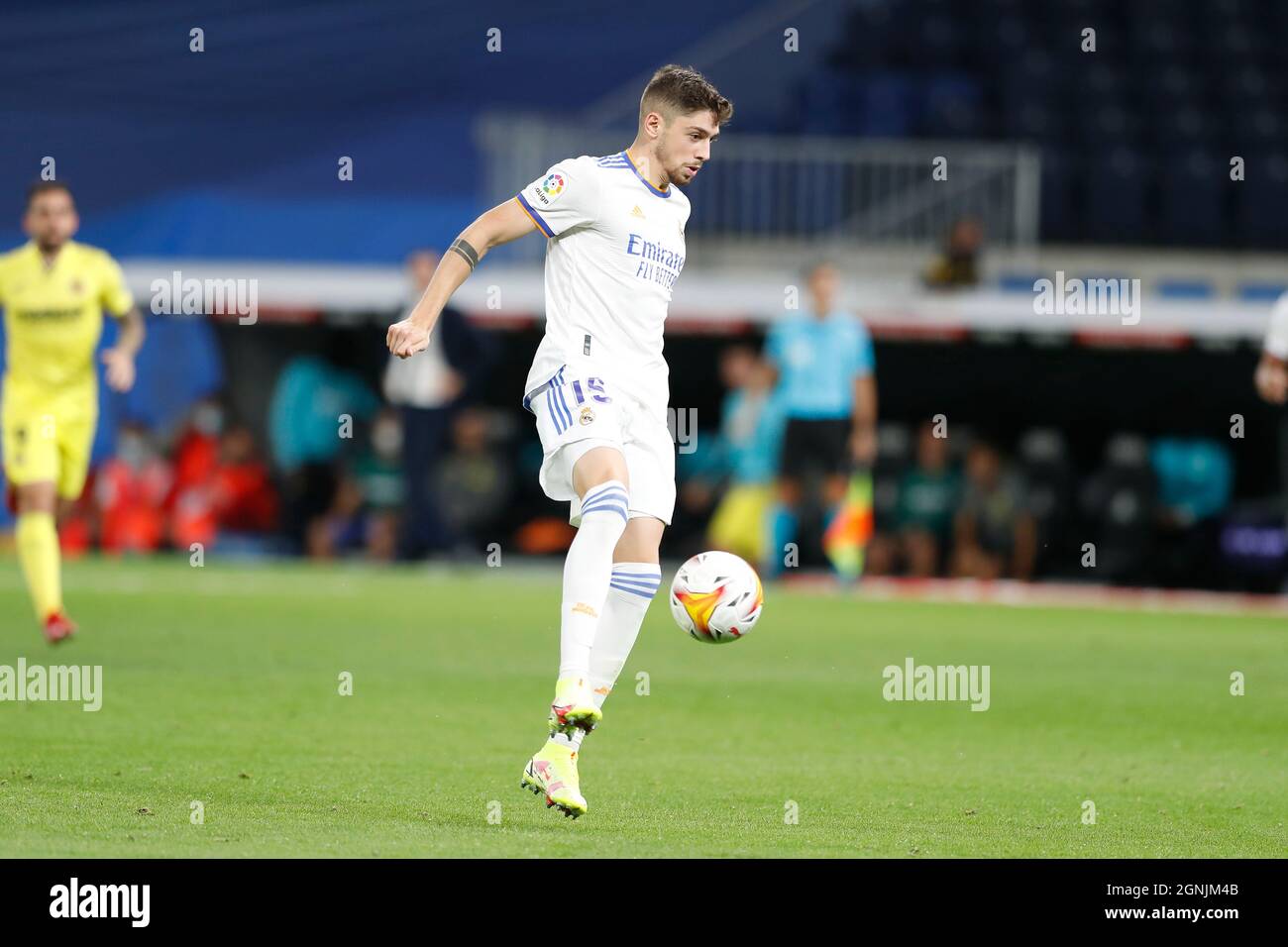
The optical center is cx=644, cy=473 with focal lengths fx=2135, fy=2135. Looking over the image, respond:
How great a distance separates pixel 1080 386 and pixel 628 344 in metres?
14.5

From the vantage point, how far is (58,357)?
11.4 metres

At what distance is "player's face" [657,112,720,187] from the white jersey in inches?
5.7

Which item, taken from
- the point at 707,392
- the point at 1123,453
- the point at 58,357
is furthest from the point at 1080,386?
the point at 58,357

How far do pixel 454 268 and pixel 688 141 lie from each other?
93 centimetres

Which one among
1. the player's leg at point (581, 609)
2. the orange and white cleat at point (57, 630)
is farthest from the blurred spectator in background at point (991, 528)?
the player's leg at point (581, 609)

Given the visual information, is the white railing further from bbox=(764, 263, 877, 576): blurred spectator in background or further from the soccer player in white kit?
the soccer player in white kit

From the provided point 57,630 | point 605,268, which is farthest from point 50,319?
point 605,268

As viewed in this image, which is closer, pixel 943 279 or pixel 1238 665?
pixel 1238 665

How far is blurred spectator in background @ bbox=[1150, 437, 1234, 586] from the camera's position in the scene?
19.1 m

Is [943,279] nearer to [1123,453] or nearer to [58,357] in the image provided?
[1123,453]

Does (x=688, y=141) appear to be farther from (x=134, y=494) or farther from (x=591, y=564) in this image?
(x=134, y=494)

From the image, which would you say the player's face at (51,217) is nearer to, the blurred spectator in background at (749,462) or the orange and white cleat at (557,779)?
the orange and white cleat at (557,779)

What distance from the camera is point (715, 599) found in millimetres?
7293
